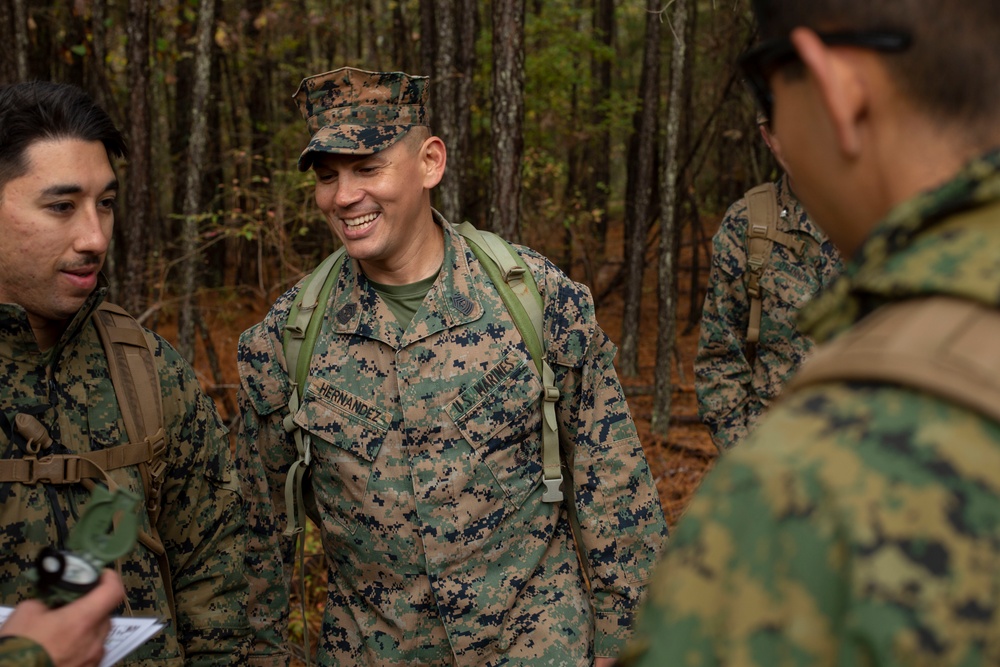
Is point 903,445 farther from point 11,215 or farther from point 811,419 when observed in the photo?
point 11,215

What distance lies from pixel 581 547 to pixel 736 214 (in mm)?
2064

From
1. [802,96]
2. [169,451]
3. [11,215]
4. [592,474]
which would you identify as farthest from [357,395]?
[802,96]

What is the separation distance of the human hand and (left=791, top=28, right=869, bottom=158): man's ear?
1504 millimetres

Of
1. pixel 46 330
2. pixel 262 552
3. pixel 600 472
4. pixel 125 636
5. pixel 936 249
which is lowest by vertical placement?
pixel 262 552

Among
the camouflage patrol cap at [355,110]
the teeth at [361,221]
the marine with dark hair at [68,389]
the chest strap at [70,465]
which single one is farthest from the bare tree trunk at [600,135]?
the chest strap at [70,465]

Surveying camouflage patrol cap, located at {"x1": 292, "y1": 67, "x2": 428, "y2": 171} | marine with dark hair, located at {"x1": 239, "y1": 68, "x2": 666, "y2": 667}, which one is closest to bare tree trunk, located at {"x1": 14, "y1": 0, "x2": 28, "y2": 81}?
camouflage patrol cap, located at {"x1": 292, "y1": 67, "x2": 428, "y2": 171}

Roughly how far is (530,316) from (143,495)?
4.51 feet

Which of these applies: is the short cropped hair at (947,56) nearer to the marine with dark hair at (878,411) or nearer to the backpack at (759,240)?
the marine with dark hair at (878,411)

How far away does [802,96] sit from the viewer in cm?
118

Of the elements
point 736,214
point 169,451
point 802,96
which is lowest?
point 169,451

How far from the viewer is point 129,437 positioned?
256cm

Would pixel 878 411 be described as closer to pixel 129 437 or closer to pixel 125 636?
pixel 125 636

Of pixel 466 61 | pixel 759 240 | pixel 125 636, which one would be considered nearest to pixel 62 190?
pixel 125 636

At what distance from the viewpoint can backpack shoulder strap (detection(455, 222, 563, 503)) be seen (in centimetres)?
306
